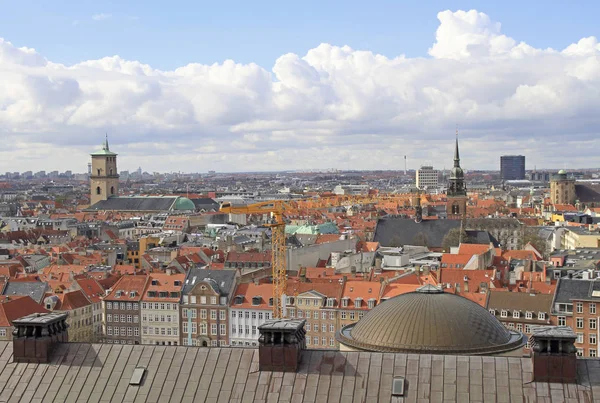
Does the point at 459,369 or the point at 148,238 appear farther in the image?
the point at 148,238

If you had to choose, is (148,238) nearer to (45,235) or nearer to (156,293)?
(45,235)

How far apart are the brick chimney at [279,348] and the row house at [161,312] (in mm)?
62352

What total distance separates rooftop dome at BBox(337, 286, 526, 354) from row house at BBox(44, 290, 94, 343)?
5672cm

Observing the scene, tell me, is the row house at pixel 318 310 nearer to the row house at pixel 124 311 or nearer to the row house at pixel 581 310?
the row house at pixel 124 311

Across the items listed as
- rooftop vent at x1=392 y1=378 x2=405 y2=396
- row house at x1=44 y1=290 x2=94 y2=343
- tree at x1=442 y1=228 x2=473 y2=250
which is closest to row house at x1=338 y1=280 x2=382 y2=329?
row house at x1=44 y1=290 x2=94 y2=343

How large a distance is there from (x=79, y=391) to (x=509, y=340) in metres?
19.6

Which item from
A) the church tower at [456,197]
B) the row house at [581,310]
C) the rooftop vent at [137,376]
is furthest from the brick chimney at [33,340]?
the church tower at [456,197]

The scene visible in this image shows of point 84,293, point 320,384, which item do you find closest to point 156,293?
point 84,293

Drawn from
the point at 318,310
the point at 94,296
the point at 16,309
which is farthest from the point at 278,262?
the point at 16,309

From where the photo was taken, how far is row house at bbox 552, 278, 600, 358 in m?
76.2

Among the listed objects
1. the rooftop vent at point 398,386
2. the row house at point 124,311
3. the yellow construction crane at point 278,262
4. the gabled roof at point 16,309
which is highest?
the rooftop vent at point 398,386

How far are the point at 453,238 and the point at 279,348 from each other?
130m

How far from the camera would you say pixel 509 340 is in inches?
1603

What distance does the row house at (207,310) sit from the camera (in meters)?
91.3
